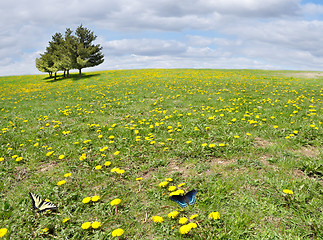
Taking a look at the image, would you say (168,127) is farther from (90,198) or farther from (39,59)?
(39,59)

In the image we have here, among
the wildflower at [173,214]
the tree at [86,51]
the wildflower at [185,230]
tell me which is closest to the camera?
the wildflower at [185,230]

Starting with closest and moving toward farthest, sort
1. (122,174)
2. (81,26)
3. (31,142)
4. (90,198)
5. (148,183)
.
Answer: (90,198), (148,183), (122,174), (31,142), (81,26)

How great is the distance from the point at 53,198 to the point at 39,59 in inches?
1918

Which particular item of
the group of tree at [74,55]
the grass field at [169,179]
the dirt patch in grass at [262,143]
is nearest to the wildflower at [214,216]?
the grass field at [169,179]

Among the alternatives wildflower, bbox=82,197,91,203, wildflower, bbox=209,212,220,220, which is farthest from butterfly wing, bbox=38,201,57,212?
wildflower, bbox=209,212,220,220

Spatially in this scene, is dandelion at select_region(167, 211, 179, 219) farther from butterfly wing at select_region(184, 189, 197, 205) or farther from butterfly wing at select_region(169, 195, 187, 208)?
butterfly wing at select_region(184, 189, 197, 205)

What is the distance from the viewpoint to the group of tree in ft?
115

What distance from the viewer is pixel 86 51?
3528 cm

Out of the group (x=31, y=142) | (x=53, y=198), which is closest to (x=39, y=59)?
(x=31, y=142)

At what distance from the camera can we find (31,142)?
256 inches

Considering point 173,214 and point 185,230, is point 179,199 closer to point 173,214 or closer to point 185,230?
point 173,214

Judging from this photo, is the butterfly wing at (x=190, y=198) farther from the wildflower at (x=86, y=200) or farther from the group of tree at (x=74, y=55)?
the group of tree at (x=74, y=55)

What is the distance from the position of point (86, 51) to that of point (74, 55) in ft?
7.84

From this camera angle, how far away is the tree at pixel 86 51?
34.8 m
